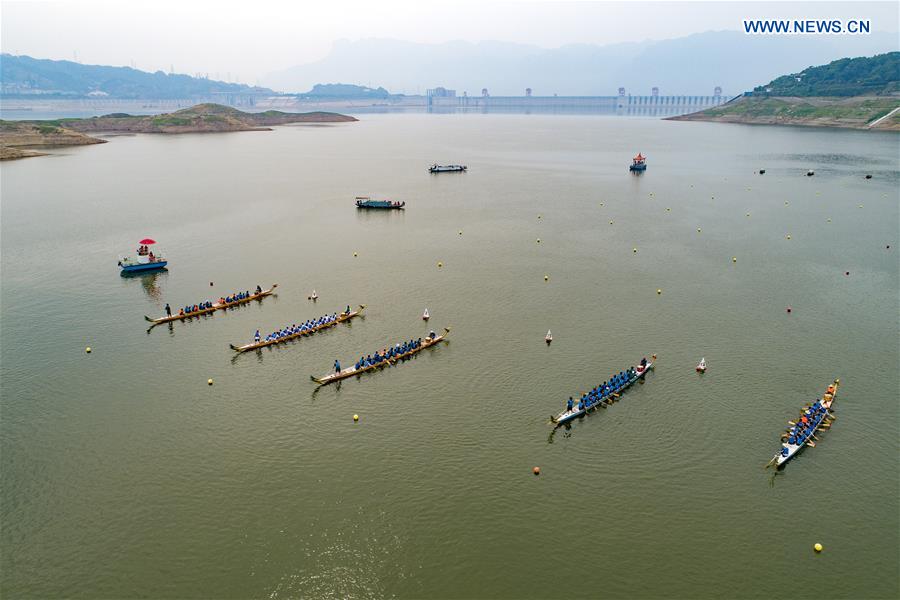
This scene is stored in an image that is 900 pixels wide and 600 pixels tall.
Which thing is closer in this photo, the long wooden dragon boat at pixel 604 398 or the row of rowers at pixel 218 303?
the long wooden dragon boat at pixel 604 398

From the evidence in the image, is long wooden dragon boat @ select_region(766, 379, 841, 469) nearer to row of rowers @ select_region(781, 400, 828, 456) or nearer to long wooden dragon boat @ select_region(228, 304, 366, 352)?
Answer: row of rowers @ select_region(781, 400, 828, 456)

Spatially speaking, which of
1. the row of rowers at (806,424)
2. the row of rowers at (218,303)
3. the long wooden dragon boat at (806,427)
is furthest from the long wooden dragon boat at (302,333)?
the row of rowers at (806,424)

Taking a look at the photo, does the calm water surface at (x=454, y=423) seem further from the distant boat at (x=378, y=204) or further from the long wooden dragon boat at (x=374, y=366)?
the distant boat at (x=378, y=204)

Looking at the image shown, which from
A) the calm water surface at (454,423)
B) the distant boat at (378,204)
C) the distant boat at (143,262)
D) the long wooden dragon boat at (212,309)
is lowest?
the calm water surface at (454,423)

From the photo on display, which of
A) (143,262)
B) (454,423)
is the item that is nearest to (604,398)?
(454,423)

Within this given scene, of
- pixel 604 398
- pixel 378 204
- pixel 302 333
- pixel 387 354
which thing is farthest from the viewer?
pixel 378 204

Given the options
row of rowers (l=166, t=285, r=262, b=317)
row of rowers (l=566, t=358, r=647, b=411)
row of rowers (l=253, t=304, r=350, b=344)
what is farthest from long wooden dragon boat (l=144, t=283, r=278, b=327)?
row of rowers (l=566, t=358, r=647, b=411)

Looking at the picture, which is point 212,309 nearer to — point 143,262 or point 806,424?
point 143,262
